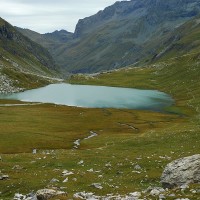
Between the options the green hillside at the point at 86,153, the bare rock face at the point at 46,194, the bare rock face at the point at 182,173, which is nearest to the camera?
the bare rock face at the point at 46,194

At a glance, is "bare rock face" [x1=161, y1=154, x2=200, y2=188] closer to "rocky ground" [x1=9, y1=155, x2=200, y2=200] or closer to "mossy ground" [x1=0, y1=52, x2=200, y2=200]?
"rocky ground" [x1=9, y1=155, x2=200, y2=200]

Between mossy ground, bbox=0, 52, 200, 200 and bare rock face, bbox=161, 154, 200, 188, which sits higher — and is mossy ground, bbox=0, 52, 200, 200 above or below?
below

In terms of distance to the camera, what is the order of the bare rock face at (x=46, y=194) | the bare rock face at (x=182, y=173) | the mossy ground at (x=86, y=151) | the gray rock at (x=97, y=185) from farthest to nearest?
the mossy ground at (x=86, y=151), the gray rock at (x=97, y=185), the bare rock face at (x=182, y=173), the bare rock face at (x=46, y=194)

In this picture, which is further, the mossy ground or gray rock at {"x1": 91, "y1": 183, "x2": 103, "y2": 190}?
the mossy ground

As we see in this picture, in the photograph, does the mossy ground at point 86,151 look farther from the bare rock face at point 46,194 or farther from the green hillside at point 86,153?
the bare rock face at point 46,194

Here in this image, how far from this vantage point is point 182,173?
31734mm

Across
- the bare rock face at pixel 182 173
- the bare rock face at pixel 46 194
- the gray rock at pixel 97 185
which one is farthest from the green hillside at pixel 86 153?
the bare rock face at pixel 182 173

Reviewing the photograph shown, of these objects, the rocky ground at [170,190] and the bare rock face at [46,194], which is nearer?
the rocky ground at [170,190]

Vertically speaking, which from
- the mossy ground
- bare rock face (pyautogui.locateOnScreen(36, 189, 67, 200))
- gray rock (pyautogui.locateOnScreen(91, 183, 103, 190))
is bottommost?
the mossy ground

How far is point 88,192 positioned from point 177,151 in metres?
25.9

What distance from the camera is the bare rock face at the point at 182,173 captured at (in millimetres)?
30938

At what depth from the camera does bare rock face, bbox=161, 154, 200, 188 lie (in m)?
30.9

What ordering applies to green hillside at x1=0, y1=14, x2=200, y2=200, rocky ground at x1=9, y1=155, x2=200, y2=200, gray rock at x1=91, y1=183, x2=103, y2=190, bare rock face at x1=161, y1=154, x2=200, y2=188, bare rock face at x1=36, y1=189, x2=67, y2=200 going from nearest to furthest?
rocky ground at x1=9, y1=155, x2=200, y2=200 → bare rock face at x1=36, y1=189, x2=67, y2=200 → bare rock face at x1=161, y1=154, x2=200, y2=188 → gray rock at x1=91, y1=183, x2=103, y2=190 → green hillside at x1=0, y1=14, x2=200, y2=200

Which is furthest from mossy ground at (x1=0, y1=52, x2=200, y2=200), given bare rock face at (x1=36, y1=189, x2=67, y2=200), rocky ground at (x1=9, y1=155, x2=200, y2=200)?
bare rock face at (x1=36, y1=189, x2=67, y2=200)
